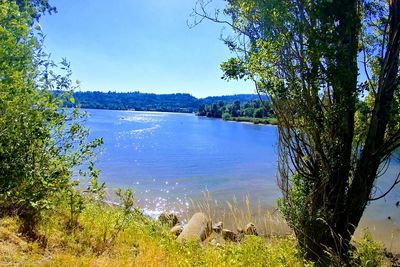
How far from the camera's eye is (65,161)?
6152mm

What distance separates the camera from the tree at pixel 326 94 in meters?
6.38

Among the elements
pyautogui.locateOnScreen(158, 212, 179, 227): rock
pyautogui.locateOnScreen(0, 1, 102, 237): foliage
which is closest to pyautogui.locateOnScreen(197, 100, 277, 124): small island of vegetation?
pyautogui.locateOnScreen(158, 212, 179, 227): rock

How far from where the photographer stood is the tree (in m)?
6.38

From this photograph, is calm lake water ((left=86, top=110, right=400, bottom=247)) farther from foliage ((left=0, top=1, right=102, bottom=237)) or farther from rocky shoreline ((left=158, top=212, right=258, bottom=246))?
foliage ((left=0, top=1, right=102, bottom=237))

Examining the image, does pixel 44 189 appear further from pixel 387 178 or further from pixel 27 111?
pixel 387 178

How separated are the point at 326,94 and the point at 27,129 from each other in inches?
233

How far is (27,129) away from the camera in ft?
17.5

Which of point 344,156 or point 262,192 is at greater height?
point 344,156

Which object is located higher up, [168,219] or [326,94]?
[326,94]

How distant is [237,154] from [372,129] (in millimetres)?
36298

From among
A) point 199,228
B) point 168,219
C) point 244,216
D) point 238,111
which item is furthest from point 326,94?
point 238,111

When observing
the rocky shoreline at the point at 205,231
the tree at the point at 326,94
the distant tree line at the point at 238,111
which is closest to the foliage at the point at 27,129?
the tree at the point at 326,94

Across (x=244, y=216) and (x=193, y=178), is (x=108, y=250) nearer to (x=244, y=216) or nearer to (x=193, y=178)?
(x=244, y=216)

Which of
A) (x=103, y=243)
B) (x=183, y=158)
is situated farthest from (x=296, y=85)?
(x=183, y=158)
